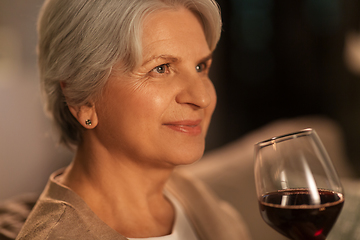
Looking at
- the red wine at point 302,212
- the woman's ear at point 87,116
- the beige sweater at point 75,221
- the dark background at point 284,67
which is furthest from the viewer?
the dark background at point 284,67

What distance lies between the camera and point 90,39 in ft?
2.99

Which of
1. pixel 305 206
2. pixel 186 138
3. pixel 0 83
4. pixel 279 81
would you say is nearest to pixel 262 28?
pixel 279 81

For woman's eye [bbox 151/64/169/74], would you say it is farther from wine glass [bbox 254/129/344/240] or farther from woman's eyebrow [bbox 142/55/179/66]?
wine glass [bbox 254/129/344/240]

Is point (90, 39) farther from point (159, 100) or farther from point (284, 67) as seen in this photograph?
point (284, 67)

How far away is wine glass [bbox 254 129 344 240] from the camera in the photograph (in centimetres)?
73

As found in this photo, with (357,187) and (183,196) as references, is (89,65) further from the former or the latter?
(357,187)

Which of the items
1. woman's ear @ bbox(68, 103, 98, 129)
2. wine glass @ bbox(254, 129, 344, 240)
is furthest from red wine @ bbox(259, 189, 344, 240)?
woman's ear @ bbox(68, 103, 98, 129)

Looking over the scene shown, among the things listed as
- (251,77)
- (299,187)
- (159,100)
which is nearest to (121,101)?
(159,100)

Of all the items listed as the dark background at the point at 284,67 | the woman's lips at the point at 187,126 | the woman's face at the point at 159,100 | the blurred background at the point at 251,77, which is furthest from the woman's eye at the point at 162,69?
the dark background at the point at 284,67

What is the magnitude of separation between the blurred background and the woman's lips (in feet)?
6.37

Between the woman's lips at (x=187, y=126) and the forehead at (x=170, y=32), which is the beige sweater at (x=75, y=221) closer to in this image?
the woman's lips at (x=187, y=126)

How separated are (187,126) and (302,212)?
41 cm

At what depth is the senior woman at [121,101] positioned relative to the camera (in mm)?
912

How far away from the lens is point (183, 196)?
1383 millimetres
